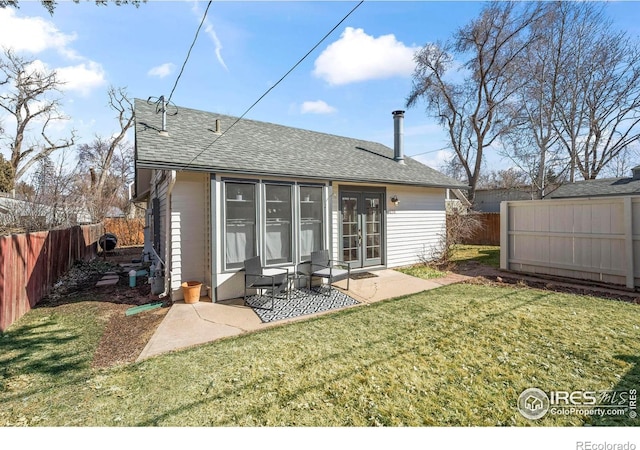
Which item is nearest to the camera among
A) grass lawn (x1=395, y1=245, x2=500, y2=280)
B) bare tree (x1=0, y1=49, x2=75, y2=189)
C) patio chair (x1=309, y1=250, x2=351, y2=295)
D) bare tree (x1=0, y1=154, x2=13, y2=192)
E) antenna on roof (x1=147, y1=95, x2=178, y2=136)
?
patio chair (x1=309, y1=250, x2=351, y2=295)

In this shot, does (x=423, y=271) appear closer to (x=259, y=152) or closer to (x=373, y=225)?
(x=373, y=225)

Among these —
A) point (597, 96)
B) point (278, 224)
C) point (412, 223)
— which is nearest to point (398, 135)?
point (412, 223)

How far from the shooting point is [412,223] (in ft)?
31.0

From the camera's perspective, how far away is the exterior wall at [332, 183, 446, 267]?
8945mm

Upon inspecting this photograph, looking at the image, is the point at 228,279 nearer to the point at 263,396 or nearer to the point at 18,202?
the point at 263,396

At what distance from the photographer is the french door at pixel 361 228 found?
8.07 metres

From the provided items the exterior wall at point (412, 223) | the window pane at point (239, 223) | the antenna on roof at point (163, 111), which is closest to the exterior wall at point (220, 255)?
the window pane at point (239, 223)

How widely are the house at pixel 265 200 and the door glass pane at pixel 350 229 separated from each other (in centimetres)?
3

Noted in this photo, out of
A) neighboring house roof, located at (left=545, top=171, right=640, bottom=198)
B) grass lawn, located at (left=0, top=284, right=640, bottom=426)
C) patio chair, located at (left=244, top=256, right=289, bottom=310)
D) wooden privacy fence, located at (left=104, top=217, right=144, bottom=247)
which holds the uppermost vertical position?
neighboring house roof, located at (left=545, top=171, right=640, bottom=198)

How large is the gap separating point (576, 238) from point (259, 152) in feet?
27.0

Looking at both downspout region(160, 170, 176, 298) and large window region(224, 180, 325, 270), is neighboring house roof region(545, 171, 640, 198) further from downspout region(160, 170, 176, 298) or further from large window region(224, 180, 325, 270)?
downspout region(160, 170, 176, 298)

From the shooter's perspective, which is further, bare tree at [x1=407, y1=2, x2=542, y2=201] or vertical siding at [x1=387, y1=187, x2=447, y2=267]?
bare tree at [x1=407, y1=2, x2=542, y2=201]

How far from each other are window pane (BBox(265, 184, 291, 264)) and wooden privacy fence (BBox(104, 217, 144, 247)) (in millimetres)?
15766

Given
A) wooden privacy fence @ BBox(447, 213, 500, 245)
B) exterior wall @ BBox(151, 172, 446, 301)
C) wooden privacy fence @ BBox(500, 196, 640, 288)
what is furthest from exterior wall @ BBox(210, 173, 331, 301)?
wooden privacy fence @ BBox(447, 213, 500, 245)
